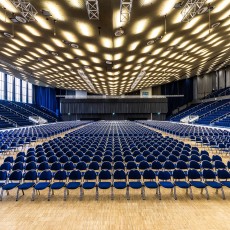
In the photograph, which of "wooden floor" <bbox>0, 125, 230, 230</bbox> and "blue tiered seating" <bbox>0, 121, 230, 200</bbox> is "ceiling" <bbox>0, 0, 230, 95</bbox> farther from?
"wooden floor" <bbox>0, 125, 230, 230</bbox>

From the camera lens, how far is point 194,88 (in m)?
44.8

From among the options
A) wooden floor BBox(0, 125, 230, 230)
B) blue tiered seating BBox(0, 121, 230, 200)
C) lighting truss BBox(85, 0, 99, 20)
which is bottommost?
wooden floor BBox(0, 125, 230, 230)

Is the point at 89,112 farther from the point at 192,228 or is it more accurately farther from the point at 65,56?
the point at 192,228

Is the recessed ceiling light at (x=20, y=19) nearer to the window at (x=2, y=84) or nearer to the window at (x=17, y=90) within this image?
the window at (x=2, y=84)

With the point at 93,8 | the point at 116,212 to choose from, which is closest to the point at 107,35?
the point at 93,8

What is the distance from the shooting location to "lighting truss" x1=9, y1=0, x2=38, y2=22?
7.55 meters

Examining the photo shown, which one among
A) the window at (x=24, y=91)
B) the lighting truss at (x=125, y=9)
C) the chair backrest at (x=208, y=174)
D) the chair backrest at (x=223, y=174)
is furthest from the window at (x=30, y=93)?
the chair backrest at (x=223, y=174)

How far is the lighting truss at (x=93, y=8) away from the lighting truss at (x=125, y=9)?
1.03 m

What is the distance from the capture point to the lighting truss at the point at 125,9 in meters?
7.11

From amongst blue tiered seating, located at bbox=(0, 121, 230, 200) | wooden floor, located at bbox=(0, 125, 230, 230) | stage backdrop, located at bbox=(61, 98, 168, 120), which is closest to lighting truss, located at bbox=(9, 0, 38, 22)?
blue tiered seating, located at bbox=(0, 121, 230, 200)

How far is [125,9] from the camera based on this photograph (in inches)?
316

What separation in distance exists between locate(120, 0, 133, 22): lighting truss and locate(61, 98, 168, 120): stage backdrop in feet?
113

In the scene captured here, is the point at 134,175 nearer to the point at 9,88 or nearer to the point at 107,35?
the point at 107,35

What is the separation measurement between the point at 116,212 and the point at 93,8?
771 centimetres
